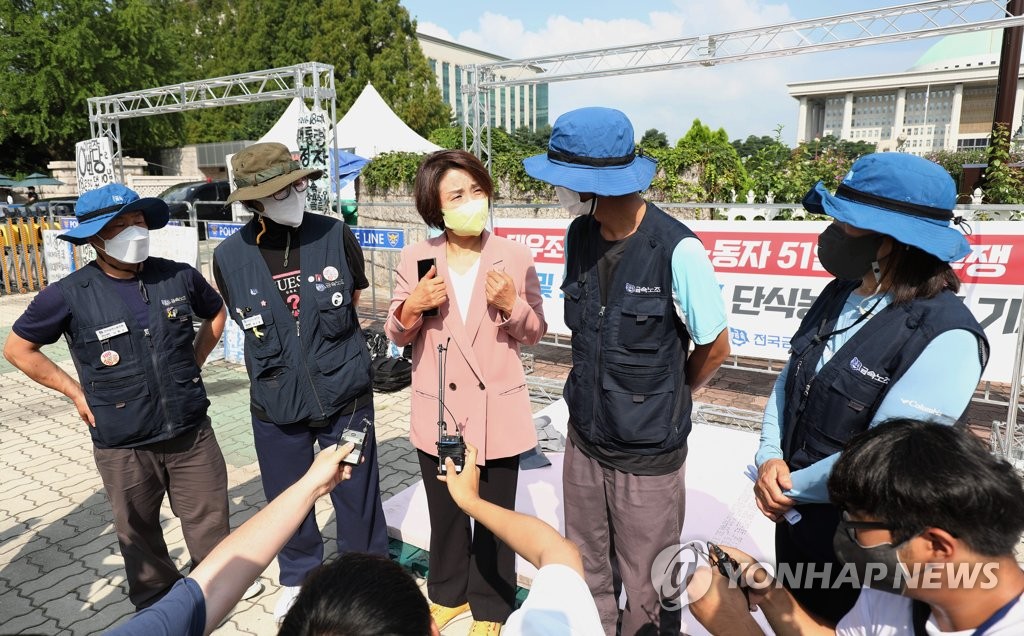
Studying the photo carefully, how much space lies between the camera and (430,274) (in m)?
2.49

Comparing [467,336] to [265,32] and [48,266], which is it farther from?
[265,32]

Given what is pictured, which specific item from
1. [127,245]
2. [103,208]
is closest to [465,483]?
[127,245]

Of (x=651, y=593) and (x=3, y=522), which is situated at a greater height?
(x=651, y=593)

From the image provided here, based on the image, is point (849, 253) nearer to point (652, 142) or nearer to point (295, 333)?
point (295, 333)

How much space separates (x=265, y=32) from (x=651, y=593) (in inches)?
1438

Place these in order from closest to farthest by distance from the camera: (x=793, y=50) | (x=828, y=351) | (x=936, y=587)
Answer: (x=936, y=587) → (x=828, y=351) → (x=793, y=50)

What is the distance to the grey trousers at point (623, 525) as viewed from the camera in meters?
2.16

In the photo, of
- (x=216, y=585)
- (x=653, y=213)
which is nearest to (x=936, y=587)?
(x=653, y=213)

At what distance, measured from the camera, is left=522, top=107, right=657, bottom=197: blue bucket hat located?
202 centimetres

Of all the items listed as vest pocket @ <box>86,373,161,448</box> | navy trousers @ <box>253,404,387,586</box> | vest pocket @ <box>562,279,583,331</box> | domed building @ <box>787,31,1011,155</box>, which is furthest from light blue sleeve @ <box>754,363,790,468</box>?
domed building @ <box>787,31,1011,155</box>

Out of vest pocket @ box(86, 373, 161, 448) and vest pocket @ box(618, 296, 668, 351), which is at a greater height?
vest pocket @ box(618, 296, 668, 351)

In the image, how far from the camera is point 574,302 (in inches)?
89.8

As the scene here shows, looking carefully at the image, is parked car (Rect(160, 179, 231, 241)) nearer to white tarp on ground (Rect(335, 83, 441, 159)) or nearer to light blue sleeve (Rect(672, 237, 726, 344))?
white tarp on ground (Rect(335, 83, 441, 159))

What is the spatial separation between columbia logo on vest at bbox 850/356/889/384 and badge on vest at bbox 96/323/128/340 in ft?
9.02
